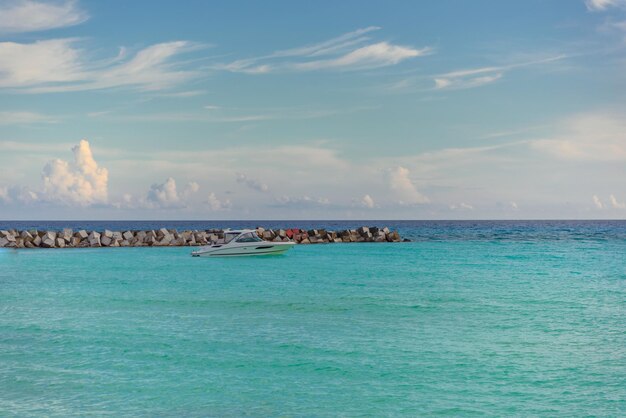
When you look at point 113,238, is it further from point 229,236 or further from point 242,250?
point 242,250

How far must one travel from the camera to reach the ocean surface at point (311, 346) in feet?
42.4

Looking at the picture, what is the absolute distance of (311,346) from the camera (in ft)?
57.8

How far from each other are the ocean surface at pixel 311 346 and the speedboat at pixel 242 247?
598 inches

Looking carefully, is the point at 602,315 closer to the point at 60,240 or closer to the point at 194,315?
the point at 194,315

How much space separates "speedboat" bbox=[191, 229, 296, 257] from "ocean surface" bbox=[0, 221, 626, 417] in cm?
1520

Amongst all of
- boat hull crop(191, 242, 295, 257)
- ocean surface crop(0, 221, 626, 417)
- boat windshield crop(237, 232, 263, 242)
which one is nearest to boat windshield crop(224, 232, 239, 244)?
boat windshield crop(237, 232, 263, 242)

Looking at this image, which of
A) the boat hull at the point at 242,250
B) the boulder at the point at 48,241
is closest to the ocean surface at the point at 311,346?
the boat hull at the point at 242,250

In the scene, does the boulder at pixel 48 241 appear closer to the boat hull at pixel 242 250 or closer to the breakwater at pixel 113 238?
the breakwater at pixel 113 238

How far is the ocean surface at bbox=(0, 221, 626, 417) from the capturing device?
12.9 m

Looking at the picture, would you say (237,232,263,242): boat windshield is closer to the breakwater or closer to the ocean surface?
the breakwater

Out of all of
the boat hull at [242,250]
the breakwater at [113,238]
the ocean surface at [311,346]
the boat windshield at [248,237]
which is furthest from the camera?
the breakwater at [113,238]

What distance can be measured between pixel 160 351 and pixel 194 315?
→ 577 centimetres

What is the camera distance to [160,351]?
675 inches

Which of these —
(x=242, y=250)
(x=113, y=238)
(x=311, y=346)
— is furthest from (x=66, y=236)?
(x=311, y=346)
